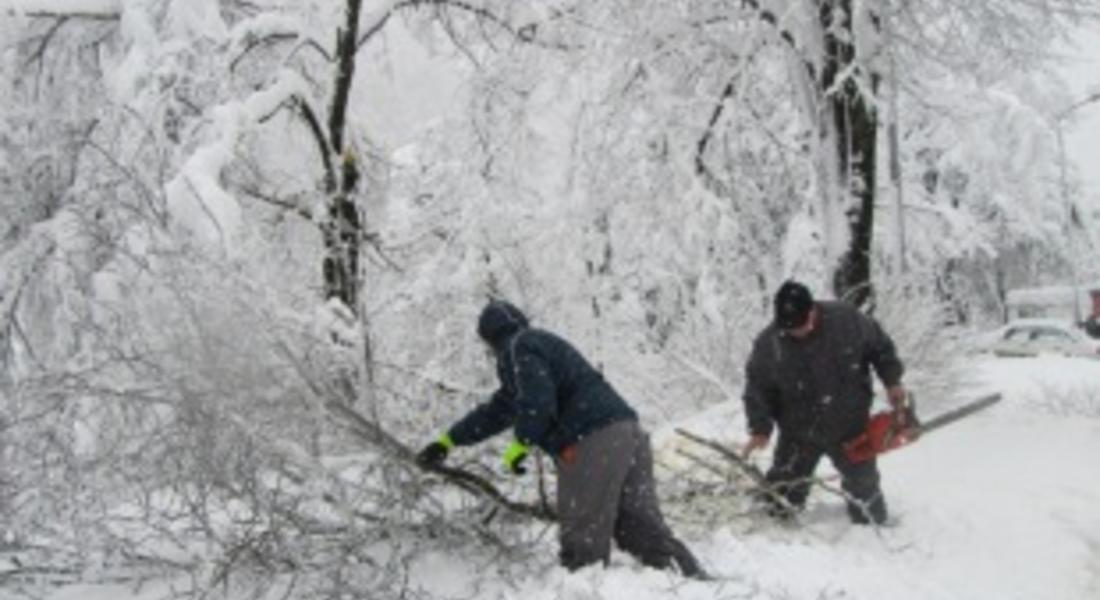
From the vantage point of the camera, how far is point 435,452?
19.1ft

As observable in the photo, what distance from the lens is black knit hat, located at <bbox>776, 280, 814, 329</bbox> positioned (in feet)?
22.1

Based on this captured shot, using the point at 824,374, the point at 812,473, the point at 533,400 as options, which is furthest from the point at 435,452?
the point at 812,473

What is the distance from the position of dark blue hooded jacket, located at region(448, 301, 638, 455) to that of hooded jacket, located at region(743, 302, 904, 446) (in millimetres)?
1482

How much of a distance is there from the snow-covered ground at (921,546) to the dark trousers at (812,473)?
0.12 meters

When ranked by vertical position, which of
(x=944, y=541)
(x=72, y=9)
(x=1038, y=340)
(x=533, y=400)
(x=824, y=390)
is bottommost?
(x=1038, y=340)

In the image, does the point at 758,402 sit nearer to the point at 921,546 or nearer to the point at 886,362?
the point at 886,362

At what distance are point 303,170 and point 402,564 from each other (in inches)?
260

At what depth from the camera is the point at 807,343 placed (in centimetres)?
701

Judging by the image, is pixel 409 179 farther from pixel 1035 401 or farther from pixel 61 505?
pixel 61 505

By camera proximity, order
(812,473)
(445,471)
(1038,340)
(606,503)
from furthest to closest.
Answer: (1038,340) → (812,473) → (445,471) → (606,503)

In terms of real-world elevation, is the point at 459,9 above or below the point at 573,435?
above

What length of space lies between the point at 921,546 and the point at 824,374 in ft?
3.24

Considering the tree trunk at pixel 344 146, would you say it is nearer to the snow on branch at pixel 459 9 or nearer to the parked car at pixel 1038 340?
the snow on branch at pixel 459 9

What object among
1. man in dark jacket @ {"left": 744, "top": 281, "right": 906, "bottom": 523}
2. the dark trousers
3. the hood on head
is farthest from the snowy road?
the hood on head
